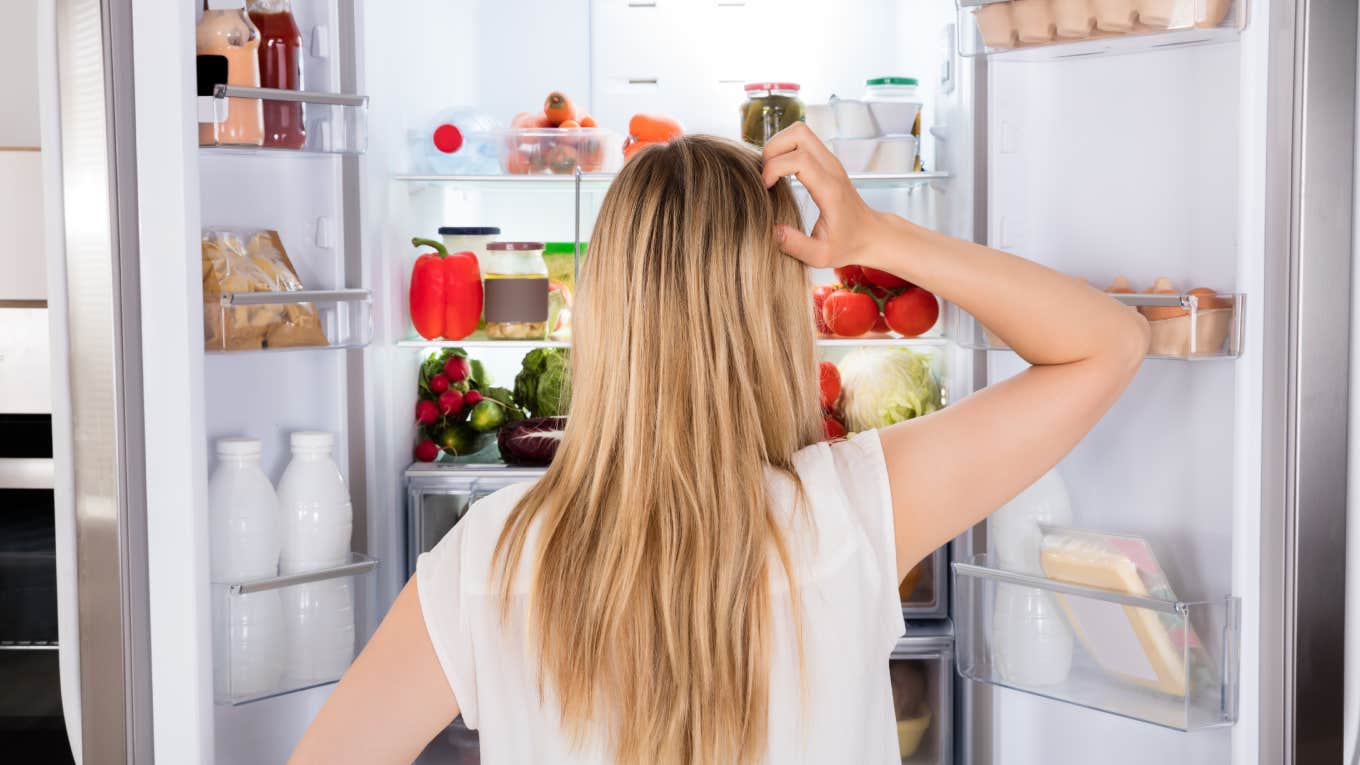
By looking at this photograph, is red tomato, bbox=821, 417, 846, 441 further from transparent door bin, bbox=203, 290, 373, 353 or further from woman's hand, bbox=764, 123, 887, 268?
woman's hand, bbox=764, 123, 887, 268

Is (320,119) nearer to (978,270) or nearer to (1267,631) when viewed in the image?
(978,270)

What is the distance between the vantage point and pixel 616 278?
973mm

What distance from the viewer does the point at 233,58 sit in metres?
1.86

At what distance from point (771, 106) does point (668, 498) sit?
5.64 ft

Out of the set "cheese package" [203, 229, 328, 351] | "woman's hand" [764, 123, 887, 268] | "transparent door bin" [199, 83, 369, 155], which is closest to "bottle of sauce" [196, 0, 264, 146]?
"transparent door bin" [199, 83, 369, 155]

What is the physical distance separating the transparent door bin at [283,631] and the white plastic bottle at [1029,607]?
41.9 inches

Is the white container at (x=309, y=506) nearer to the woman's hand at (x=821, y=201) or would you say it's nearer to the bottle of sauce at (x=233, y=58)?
the bottle of sauce at (x=233, y=58)

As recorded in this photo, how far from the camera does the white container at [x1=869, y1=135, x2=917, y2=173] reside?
2.53m

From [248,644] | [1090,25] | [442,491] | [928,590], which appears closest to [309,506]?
[248,644]

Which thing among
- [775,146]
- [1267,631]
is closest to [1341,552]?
[1267,631]

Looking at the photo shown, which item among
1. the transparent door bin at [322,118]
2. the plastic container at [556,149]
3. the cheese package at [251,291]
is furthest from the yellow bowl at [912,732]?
the transparent door bin at [322,118]

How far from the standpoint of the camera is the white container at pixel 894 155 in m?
2.53

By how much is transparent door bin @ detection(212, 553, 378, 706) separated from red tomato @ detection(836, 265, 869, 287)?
1165 millimetres

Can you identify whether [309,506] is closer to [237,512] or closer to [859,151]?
[237,512]
